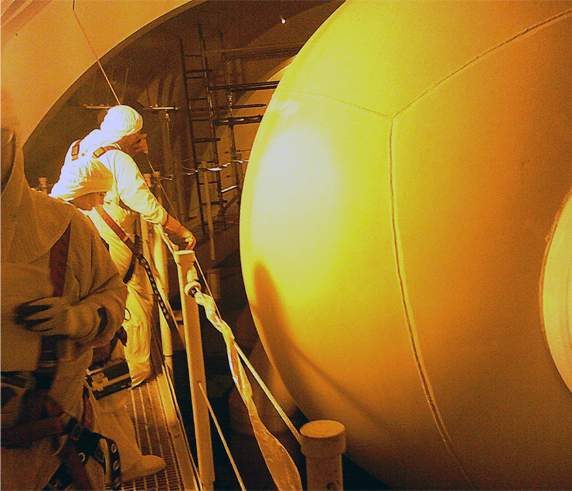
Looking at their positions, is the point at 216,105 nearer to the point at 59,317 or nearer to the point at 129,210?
the point at 129,210

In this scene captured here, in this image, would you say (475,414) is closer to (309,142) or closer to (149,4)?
(309,142)

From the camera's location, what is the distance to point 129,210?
9.92 feet

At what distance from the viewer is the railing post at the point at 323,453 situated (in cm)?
112

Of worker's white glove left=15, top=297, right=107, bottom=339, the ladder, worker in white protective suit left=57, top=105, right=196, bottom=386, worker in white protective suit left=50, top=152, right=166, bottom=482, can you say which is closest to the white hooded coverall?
worker in white protective suit left=57, top=105, right=196, bottom=386

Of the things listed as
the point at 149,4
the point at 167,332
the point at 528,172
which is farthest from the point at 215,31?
the point at 528,172

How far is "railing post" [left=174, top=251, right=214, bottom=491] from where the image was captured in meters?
1.98

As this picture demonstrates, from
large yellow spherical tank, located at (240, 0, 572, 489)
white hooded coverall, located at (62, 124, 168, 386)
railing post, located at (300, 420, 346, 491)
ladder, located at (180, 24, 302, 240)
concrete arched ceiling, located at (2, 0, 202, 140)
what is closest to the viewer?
railing post, located at (300, 420, 346, 491)

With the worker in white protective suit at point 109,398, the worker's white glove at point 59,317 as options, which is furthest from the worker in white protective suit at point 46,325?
the worker in white protective suit at point 109,398

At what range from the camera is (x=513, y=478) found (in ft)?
5.97

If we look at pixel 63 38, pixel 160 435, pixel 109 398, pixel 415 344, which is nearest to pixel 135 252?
pixel 160 435

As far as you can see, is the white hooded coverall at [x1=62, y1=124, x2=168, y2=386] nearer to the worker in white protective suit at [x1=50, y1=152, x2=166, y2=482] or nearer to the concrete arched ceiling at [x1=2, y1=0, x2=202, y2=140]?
the worker in white protective suit at [x1=50, y1=152, x2=166, y2=482]

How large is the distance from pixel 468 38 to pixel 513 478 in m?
1.39

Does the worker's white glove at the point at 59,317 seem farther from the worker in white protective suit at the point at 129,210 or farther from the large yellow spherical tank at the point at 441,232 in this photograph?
the worker in white protective suit at the point at 129,210

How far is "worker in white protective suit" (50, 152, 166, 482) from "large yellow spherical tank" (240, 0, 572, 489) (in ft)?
A: 2.24
